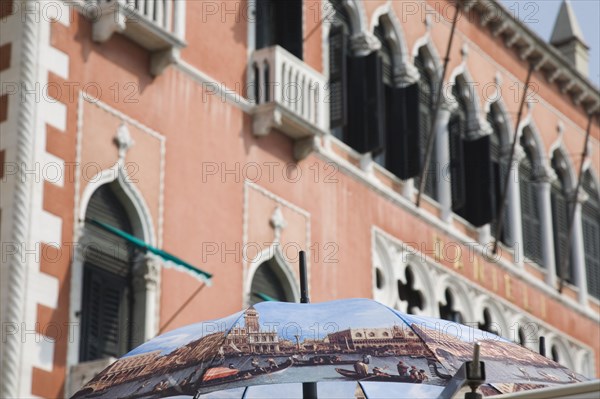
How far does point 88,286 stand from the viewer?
1141cm

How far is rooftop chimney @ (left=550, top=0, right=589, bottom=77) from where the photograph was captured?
2306cm

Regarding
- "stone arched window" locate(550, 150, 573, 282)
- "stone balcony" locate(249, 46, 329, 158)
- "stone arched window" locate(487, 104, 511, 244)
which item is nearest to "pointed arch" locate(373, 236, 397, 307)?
"stone balcony" locate(249, 46, 329, 158)

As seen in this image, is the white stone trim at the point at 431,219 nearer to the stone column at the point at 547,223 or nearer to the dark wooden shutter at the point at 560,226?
the stone column at the point at 547,223

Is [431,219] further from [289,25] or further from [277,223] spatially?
[277,223]

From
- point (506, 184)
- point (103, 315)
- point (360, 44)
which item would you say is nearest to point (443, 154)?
point (506, 184)

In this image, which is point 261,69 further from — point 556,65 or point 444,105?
point 556,65

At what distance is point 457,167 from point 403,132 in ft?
5.61

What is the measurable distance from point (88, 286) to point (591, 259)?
11442mm

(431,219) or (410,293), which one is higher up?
(431,219)

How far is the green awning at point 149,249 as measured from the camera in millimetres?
11609

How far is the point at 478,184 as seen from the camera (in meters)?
18.0

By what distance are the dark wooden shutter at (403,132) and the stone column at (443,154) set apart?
99cm

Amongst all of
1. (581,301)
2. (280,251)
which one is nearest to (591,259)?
(581,301)

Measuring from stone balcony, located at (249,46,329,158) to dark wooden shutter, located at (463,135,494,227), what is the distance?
4.01 m
